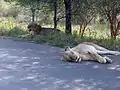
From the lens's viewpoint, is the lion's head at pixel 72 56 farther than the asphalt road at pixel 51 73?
Yes

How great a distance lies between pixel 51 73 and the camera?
5.26 m

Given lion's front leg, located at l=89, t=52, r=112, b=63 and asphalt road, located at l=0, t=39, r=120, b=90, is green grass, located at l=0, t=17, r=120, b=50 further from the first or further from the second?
lion's front leg, located at l=89, t=52, r=112, b=63

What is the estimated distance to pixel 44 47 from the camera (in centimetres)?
796

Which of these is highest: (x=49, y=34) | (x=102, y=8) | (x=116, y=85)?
(x=102, y=8)

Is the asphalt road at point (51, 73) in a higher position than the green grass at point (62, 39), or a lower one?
lower

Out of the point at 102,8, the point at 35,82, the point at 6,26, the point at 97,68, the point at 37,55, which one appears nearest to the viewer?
the point at 35,82

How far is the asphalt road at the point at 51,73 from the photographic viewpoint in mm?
4508

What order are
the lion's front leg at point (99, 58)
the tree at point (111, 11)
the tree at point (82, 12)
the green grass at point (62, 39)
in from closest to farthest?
the lion's front leg at point (99, 58) < the green grass at point (62, 39) < the tree at point (111, 11) < the tree at point (82, 12)

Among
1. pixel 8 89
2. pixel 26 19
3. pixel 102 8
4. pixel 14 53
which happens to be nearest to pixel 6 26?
pixel 26 19

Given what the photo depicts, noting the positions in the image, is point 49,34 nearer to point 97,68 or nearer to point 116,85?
point 97,68

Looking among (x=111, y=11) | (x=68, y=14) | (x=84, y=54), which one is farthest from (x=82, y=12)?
(x=84, y=54)

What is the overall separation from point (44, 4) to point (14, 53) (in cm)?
392

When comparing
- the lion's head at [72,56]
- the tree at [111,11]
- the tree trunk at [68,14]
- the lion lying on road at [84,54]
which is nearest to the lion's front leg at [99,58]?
the lion lying on road at [84,54]

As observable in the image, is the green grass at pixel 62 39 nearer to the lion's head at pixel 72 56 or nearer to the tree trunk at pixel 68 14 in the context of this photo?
the tree trunk at pixel 68 14
